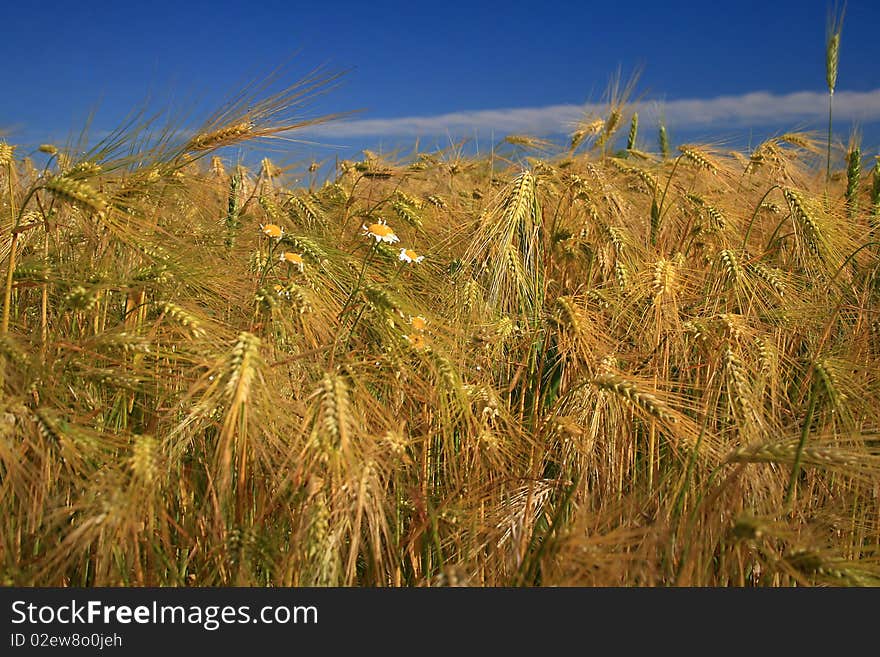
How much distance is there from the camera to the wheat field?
1.44m

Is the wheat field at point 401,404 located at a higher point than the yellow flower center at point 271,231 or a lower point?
lower

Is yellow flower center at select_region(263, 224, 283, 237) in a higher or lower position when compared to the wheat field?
higher

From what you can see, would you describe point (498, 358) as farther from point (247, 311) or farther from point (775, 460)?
point (775, 460)

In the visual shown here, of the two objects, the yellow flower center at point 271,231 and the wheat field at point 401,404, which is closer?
the wheat field at point 401,404

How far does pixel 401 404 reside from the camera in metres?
2.07

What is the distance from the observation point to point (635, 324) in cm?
244

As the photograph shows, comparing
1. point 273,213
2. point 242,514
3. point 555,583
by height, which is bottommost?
point 555,583

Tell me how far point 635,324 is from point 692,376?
0.31m

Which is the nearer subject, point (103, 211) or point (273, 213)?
point (103, 211)

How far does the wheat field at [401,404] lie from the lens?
1437 millimetres

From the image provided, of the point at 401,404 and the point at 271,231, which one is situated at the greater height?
the point at 271,231

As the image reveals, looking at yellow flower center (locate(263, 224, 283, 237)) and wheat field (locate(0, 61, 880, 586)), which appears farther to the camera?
yellow flower center (locate(263, 224, 283, 237))

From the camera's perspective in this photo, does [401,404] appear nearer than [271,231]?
Yes

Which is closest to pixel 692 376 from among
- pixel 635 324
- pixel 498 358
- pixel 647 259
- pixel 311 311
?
pixel 635 324
